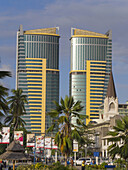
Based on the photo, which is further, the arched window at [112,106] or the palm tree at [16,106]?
the arched window at [112,106]

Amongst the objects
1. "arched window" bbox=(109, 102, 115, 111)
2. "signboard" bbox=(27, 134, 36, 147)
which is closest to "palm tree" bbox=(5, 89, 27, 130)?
"signboard" bbox=(27, 134, 36, 147)

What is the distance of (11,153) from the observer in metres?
36.7

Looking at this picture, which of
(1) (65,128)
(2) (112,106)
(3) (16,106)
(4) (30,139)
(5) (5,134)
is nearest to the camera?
(1) (65,128)

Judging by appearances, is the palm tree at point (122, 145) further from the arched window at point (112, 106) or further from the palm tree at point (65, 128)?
the arched window at point (112, 106)

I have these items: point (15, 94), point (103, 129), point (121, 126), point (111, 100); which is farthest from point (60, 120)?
point (111, 100)

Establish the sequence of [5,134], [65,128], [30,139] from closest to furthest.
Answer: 1. [65,128]
2. [5,134]
3. [30,139]

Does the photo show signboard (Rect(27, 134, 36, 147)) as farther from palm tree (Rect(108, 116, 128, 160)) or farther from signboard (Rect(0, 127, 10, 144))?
palm tree (Rect(108, 116, 128, 160))

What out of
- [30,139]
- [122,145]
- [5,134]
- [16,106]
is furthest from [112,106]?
[122,145]

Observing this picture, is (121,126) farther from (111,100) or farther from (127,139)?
(111,100)

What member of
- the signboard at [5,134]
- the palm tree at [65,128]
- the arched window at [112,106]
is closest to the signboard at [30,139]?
the signboard at [5,134]

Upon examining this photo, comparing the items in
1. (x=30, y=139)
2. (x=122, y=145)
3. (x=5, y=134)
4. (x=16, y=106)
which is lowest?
(x=122, y=145)

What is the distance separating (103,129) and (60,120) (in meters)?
99.9

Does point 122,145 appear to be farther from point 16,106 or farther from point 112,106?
point 112,106

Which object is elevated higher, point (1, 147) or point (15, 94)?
point (15, 94)
